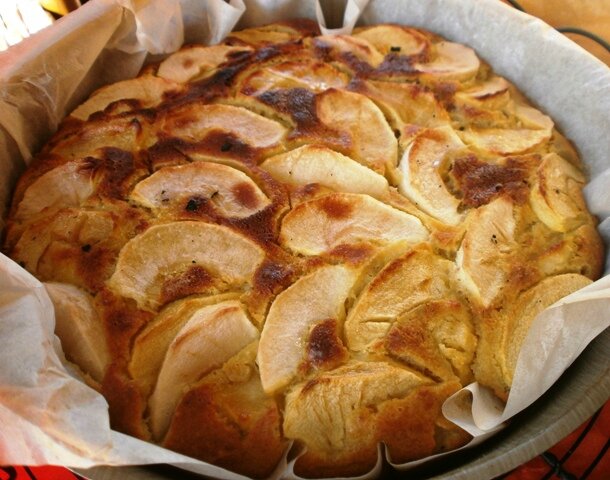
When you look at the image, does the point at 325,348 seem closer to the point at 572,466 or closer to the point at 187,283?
the point at 187,283

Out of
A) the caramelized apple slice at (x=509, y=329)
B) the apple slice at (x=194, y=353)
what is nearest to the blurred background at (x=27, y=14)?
the apple slice at (x=194, y=353)

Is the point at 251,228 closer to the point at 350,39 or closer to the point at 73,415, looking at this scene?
the point at 73,415

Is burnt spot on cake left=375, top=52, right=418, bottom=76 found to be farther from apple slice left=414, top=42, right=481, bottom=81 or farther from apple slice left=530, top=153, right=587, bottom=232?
apple slice left=530, top=153, right=587, bottom=232

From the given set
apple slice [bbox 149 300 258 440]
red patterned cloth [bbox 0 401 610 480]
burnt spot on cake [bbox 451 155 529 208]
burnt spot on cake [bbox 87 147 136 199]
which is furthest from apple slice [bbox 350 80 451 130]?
red patterned cloth [bbox 0 401 610 480]

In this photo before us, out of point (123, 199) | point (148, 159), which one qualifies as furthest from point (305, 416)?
point (148, 159)

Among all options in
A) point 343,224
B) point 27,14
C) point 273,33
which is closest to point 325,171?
point 343,224

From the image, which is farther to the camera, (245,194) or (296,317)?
(245,194)
